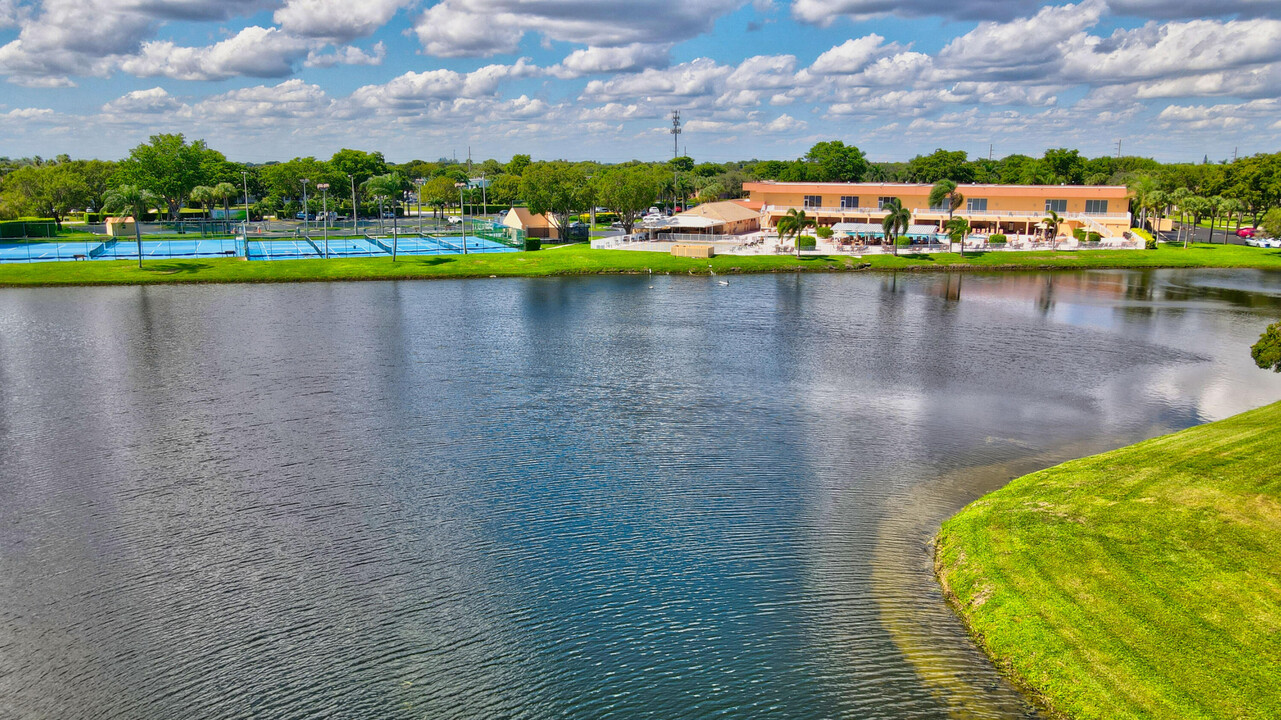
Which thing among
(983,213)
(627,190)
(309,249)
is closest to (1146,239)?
(983,213)

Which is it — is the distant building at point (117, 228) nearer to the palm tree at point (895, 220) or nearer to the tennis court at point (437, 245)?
the tennis court at point (437, 245)

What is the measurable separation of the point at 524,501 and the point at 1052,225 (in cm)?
9913

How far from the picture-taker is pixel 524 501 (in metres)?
25.8

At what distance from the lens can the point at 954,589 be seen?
67.7ft

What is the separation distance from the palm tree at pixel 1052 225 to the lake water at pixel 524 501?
45.1 metres

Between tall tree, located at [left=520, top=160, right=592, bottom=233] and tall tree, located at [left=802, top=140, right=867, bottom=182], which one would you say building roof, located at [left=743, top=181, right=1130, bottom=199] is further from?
tall tree, located at [left=802, top=140, right=867, bottom=182]

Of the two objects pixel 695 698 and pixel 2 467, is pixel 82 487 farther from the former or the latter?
pixel 695 698

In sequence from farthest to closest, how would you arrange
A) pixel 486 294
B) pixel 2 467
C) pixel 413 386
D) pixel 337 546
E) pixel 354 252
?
pixel 354 252
pixel 486 294
pixel 413 386
pixel 2 467
pixel 337 546

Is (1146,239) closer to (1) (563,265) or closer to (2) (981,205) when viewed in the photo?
(2) (981,205)

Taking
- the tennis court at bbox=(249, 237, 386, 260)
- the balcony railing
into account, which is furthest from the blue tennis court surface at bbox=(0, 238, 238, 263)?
the balcony railing

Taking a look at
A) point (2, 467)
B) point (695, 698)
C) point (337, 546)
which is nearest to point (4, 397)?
point (2, 467)

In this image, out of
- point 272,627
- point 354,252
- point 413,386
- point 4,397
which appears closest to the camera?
point 272,627

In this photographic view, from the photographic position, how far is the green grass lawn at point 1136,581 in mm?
16031

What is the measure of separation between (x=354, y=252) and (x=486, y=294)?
30678mm
